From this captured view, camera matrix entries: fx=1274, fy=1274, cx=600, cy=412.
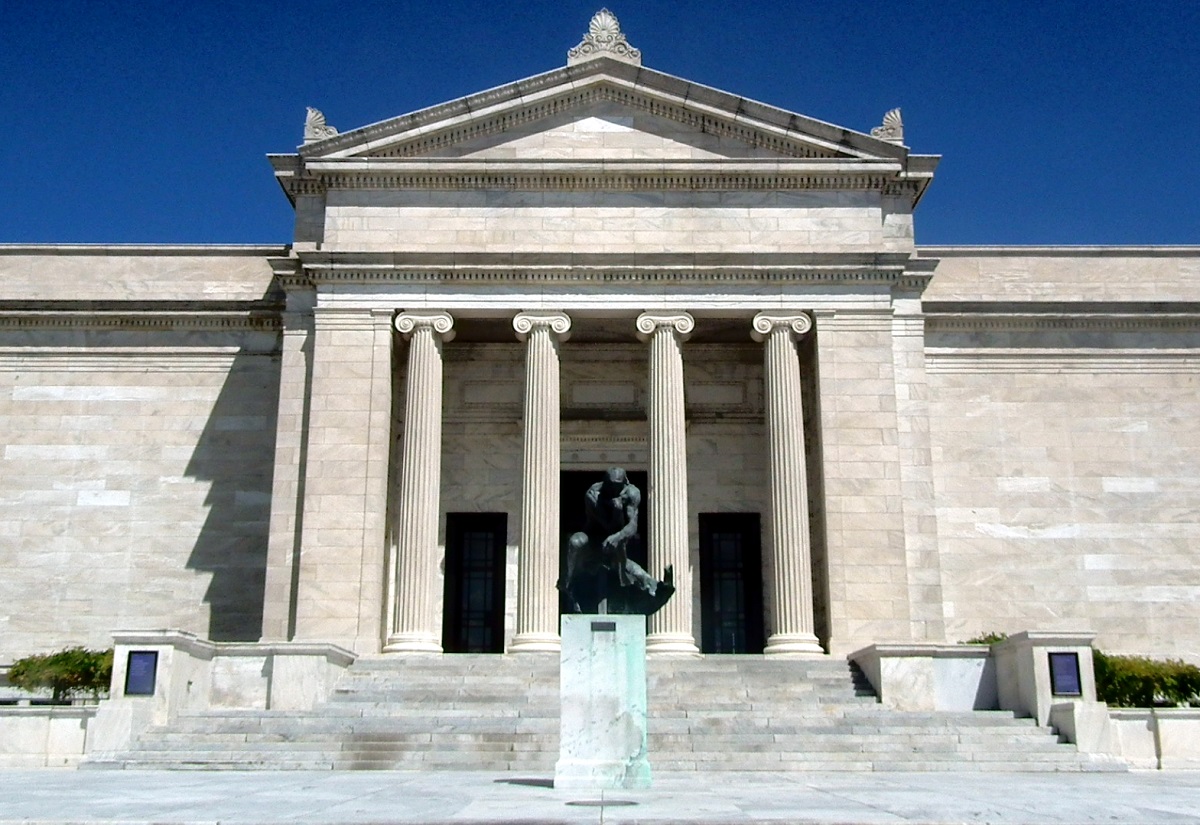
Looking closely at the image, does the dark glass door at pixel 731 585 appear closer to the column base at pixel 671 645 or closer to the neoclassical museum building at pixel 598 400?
the neoclassical museum building at pixel 598 400

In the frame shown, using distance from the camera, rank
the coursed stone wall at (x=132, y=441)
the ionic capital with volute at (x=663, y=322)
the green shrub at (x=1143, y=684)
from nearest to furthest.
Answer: the green shrub at (x=1143, y=684)
the ionic capital with volute at (x=663, y=322)
the coursed stone wall at (x=132, y=441)

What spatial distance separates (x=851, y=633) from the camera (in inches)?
1109

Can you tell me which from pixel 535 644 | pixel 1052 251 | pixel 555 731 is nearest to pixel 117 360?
pixel 535 644

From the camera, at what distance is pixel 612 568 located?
57.3 ft

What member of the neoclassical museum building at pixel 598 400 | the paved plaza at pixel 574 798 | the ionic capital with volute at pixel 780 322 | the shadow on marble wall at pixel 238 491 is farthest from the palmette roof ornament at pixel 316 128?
the paved plaza at pixel 574 798

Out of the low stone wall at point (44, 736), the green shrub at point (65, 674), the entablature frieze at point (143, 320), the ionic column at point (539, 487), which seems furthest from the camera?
the entablature frieze at point (143, 320)

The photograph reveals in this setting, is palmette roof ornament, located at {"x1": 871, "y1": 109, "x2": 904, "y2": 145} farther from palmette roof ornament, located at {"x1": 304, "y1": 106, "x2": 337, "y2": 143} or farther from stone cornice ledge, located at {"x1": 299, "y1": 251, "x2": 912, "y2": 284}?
palmette roof ornament, located at {"x1": 304, "y1": 106, "x2": 337, "y2": 143}

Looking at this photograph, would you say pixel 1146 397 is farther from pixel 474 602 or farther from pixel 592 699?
pixel 592 699

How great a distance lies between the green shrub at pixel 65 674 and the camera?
25.1 metres

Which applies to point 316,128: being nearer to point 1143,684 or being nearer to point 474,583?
point 474,583

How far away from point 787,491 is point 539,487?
5.66m

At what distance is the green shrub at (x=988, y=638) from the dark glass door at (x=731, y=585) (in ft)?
17.7

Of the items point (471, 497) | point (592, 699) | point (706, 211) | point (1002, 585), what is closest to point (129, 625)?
point (471, 497)

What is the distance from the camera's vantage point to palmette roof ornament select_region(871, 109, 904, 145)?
104 ft
